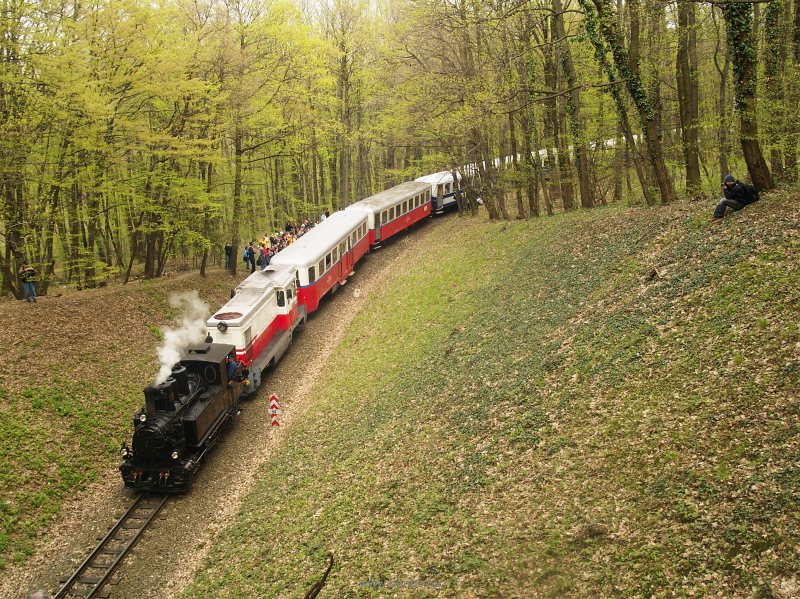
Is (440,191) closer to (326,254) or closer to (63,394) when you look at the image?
(326,254)

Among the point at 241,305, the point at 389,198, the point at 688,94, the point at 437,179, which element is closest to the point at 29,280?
the point at 241,305

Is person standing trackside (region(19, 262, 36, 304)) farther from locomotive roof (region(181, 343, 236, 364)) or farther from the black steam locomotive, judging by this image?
the black steam locomotive

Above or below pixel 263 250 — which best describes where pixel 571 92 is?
above

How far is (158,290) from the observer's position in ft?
77.9

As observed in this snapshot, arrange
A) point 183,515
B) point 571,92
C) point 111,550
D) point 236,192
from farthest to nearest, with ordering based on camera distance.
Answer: point 236,192, point 571,92, point 183,515, point 111,550

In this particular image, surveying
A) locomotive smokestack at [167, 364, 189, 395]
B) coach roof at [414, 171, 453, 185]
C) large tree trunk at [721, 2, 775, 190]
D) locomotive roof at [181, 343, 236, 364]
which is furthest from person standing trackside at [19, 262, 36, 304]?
coach roof at [414, 171, 453, 185]

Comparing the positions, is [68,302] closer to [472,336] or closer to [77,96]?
[77,96]

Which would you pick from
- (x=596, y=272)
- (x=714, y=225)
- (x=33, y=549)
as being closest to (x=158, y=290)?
(x=33, y=549)

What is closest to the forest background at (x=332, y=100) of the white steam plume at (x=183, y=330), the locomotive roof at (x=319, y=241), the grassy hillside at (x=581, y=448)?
the white steam plume at (x=183, y=330)

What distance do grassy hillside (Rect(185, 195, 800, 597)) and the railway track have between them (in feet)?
6.17

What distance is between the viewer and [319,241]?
2514 cm

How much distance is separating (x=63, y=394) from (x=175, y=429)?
4.62 meters

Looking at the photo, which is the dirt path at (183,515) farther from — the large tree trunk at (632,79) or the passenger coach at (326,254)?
the large tree trunk at (632,79)

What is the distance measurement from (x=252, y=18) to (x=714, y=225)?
2241 cm
